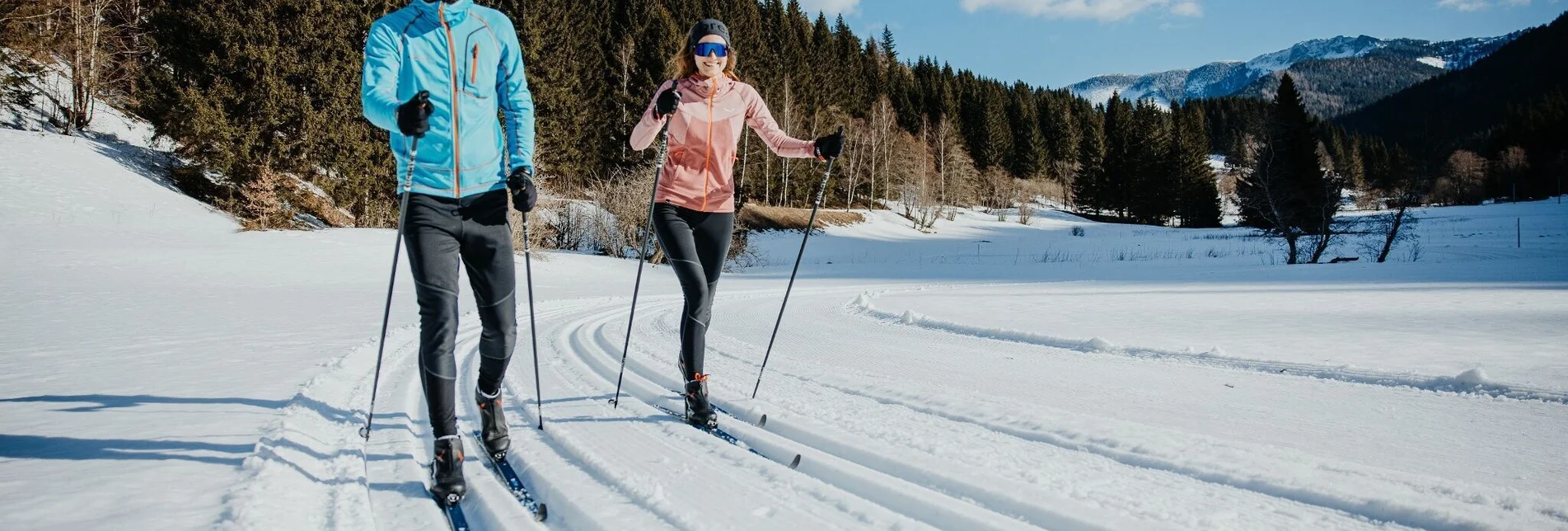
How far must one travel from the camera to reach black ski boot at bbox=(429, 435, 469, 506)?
2143mm

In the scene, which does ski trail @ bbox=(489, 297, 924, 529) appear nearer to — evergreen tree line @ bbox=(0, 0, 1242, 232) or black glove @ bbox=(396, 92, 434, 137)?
black glove @ bbox=(396, 92, 434, 137)

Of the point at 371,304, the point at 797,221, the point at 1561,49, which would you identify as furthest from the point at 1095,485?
the point at 1561,49

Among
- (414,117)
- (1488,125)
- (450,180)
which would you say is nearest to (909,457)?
(450,180)

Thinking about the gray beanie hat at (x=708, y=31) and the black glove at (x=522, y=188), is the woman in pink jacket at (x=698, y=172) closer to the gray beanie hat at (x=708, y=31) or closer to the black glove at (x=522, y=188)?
the gray beanie hat at (x=708, y=31)

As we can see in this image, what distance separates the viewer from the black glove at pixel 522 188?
2.45 metres

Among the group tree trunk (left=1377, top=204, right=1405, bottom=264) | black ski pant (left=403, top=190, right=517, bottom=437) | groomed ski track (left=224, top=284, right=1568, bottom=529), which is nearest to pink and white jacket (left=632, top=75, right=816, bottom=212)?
black ski pant (left=403, top=190, right=517, bottom=437)

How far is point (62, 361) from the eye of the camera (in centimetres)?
402

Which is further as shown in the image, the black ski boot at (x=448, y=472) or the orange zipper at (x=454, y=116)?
the orange zipper at (x=454, y=116)

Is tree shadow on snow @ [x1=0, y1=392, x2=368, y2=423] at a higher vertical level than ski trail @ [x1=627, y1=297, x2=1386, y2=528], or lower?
lower

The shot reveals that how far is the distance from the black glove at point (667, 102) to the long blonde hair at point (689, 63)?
0.34 meters

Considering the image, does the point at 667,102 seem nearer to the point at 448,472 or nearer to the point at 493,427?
the point at 493,427

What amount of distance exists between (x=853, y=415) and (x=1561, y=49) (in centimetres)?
16216

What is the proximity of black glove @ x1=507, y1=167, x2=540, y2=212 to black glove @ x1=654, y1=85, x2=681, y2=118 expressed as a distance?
2.31ft

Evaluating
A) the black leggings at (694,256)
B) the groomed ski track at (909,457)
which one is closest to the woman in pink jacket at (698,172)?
the black leggings at (694,256)
